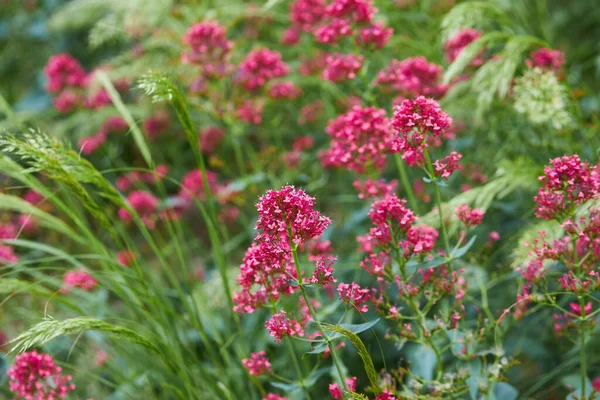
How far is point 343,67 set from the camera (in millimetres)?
1919

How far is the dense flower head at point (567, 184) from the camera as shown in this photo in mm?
1306

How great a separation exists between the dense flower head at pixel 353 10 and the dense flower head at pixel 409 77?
0.17m

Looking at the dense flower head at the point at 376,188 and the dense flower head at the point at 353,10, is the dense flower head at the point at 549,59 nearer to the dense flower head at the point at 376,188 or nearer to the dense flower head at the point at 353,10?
the dense flower head at the point at 353,10

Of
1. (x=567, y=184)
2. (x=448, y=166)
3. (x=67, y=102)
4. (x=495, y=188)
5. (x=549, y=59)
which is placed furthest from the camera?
(x=67, y=102)

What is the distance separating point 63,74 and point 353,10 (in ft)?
5.79

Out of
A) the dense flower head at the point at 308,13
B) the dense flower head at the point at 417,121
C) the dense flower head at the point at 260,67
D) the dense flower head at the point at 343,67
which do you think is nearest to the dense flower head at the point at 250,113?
the dense flower head at the point at 260,67

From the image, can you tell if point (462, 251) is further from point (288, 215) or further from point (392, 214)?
point (288, 215)

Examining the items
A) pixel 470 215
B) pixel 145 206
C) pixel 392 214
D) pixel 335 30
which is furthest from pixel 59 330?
pixel 145 206

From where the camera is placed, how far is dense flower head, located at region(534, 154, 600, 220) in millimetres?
1306

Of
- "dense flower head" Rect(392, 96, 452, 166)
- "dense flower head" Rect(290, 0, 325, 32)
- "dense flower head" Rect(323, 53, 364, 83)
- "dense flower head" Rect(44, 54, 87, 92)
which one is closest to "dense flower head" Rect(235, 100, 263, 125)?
"dense flower head" Rect(290, 0, 325, 32)

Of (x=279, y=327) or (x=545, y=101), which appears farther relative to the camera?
(x=545, y=101)

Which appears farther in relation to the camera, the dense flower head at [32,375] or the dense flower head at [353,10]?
the dense flower head at [353,10]

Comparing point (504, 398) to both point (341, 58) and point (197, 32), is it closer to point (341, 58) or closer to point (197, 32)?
point (341, 58)

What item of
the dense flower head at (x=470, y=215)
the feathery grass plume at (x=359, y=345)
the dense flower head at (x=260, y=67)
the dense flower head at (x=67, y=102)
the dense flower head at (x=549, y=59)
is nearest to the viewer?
the feathery grass plume at (x=359, y=345)
